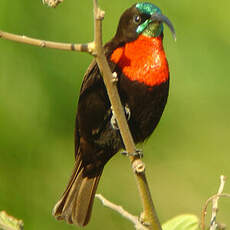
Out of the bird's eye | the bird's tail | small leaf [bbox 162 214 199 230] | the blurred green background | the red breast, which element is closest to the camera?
small leaf [bbox 162 214 199 230]

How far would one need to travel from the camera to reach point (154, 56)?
285 centimetres

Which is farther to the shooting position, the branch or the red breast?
the red breast

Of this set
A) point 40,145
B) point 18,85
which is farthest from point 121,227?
point 18,85

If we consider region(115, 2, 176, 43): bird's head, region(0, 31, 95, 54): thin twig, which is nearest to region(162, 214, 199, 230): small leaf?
region(0, 31, 95, 54): thin twig

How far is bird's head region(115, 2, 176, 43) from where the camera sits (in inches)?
113

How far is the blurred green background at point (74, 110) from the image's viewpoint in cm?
308

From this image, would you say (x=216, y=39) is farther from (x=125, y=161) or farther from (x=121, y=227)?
(x=121, y=227)

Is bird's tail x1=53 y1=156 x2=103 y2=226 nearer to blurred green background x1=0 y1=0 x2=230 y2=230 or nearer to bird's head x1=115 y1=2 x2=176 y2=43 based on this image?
blurred green background x1=0 y1=0 x2=230 y2=230

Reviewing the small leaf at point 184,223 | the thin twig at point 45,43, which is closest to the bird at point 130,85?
the small leaf at point 184,223

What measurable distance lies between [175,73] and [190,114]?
0.23 m

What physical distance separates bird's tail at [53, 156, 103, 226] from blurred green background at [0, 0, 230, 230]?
5 cm

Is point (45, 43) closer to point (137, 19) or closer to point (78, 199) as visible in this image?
point (137, 19)

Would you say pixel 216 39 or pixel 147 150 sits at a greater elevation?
pixel 216 39

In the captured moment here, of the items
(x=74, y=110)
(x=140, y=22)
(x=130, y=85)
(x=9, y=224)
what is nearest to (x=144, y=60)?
(x=130, y=85)
